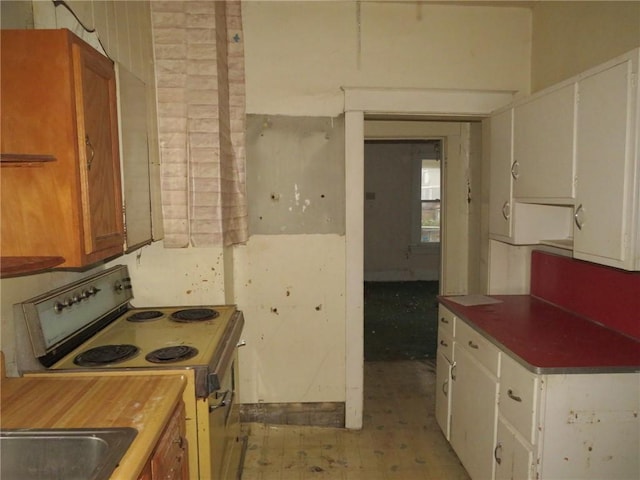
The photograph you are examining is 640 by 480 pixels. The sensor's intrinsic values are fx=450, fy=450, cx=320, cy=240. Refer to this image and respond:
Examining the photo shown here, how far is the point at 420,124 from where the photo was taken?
341 centimetres

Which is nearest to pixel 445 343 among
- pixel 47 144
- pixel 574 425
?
pixel 574 425

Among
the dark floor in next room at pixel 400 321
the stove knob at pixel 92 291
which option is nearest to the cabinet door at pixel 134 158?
the stove knob at pixel 92 291

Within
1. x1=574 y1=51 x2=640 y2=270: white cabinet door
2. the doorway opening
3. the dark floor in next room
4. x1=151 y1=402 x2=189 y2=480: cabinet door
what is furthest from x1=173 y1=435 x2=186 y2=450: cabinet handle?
the doorway opening

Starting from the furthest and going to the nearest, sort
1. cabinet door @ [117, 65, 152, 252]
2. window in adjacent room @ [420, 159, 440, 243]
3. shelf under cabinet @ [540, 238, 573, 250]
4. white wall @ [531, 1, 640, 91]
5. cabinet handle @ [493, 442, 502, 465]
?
window in adjacent room @ [420, 159, 440, 243] → shelf under cabinet @ [540, 238, 573, 250] → white wall @ [531, 1, 640, 91] → cabinet handle @ [493, 442, 502, 465] → cabinet door @ [117, 65, 152, 252]

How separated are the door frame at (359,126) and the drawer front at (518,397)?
1124 mm

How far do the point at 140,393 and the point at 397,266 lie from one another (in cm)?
638

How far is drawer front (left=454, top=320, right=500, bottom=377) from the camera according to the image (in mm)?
1938

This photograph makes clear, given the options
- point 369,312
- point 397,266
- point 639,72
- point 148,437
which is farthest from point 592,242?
point 397,266

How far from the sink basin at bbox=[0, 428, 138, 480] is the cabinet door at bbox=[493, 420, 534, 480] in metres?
1.39

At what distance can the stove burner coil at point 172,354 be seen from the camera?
1669 mm

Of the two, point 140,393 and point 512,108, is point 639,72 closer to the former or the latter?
point 512,108

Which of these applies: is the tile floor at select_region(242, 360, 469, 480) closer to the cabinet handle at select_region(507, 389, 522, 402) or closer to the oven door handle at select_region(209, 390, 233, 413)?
the oven door handle at select_region(209, 390, 233, 413)

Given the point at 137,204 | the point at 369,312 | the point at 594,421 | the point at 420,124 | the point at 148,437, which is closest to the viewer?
the point at 148,437

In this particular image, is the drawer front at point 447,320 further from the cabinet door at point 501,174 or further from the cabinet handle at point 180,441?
the cabinet handle at point 180,441
